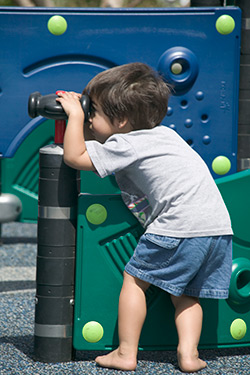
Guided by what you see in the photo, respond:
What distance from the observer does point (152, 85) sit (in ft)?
6.87

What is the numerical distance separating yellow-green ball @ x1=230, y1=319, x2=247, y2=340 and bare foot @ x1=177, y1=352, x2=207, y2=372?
0.22 m

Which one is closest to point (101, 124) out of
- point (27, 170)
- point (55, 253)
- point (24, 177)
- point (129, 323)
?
point (55, 253)

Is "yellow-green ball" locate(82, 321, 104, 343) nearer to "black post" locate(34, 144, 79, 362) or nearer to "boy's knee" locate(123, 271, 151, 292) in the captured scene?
"black post" locate(34, 144, 79, 362)

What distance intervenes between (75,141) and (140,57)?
3.04ft

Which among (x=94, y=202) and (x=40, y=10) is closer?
(x=94, y=202)

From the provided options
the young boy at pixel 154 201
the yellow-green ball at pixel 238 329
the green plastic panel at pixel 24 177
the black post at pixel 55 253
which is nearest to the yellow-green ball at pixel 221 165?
the young boy at pixel 154 201

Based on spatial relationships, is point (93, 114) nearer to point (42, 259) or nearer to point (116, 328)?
point (42, 259)

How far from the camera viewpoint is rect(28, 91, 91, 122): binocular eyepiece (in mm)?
2062

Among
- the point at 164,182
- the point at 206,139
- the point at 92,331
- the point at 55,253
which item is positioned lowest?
the point at 92,331

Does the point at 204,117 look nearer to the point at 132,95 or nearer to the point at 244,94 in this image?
the point at 244,94

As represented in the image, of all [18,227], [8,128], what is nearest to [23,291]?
[8,128]

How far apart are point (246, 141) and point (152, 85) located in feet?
3.06

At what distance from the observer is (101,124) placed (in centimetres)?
213

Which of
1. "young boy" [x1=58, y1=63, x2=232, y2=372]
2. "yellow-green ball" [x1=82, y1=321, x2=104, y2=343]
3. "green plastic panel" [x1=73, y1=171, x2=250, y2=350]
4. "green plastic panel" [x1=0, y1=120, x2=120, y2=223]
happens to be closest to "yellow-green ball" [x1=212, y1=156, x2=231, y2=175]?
"green plastic panel" [x1=73, y1=171, x2=250, y2=350]
